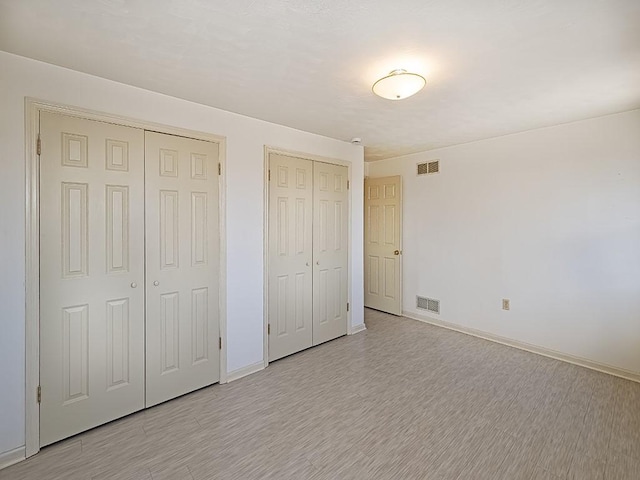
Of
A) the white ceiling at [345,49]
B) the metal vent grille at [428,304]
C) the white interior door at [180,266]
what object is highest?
the white ceiling at [345,49]

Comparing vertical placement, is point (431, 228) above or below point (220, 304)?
above

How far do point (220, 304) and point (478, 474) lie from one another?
2139 millimetres

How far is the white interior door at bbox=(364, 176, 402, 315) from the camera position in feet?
15.3

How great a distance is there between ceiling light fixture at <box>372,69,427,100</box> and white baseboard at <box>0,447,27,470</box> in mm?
3094

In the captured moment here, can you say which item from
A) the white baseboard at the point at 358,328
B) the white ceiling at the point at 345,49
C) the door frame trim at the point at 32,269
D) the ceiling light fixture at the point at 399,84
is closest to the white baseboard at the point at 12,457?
the door frame trim at the point at 32,269

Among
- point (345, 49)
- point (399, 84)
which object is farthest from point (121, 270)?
point (399, 84)

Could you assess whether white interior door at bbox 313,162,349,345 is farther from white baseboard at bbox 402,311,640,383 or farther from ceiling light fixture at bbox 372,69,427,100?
ceiling light fixture at bbox 372,69,427,100

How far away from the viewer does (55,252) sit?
2.00 m

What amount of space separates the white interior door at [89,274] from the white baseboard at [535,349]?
347cm

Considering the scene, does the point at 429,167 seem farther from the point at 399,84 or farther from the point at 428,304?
the point at 399,84

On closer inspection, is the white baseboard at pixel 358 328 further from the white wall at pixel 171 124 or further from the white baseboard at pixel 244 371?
the white baseboard at pixel 244 371

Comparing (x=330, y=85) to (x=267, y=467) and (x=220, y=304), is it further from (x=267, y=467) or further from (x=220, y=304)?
(x=267, y=467)

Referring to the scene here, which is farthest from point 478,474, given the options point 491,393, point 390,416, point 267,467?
point 267,467

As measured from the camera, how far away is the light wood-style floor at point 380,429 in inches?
71.3
